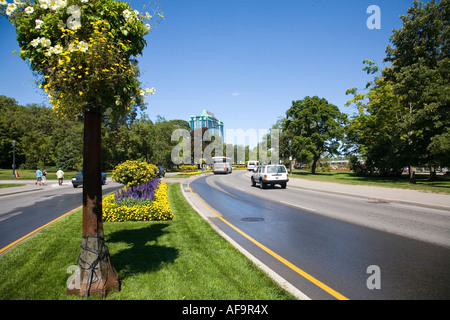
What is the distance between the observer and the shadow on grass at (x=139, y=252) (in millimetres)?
4691

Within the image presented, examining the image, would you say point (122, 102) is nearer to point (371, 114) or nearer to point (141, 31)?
point (141, 31)

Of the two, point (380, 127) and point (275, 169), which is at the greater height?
point (380, 127)

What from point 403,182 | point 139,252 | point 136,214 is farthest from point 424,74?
point 139,252

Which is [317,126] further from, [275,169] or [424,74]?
[275,169]

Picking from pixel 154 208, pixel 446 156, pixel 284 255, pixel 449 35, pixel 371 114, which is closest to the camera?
pixel 284 255

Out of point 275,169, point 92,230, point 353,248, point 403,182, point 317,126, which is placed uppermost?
point 317,126

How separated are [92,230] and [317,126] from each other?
157ft

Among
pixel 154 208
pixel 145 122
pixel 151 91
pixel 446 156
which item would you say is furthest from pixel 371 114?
pixel 145 122

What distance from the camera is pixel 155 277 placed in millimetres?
4270

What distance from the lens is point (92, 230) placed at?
12.5 feet

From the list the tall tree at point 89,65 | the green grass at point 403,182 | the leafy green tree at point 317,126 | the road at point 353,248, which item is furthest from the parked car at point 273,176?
the leafy green tree at point 317,126

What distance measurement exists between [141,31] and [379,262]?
5.94m

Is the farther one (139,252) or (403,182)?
(403,182)

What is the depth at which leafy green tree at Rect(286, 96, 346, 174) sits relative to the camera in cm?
4544
